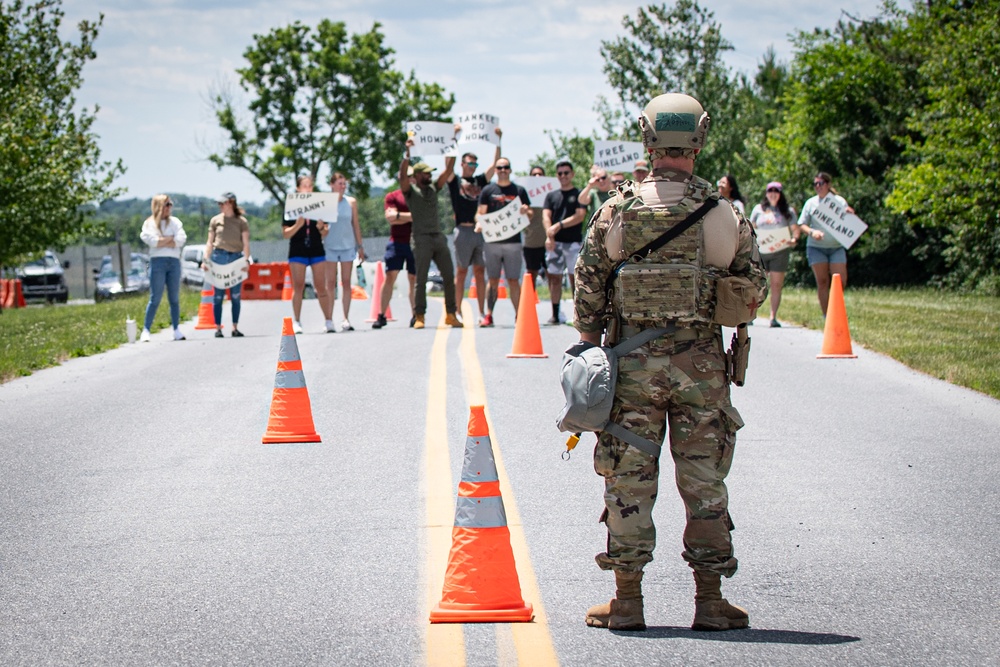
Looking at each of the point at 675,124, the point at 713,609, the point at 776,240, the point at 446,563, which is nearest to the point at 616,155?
the point at 776,240

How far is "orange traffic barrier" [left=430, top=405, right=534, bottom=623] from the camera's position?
5.06 m

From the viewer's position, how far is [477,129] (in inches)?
774

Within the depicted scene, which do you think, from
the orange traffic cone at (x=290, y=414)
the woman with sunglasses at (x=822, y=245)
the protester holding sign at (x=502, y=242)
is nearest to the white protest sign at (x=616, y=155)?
the protester holding sign at (x=502, y=242)

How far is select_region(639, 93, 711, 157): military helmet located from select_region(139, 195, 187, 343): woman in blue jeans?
12.7m

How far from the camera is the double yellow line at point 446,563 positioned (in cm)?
467

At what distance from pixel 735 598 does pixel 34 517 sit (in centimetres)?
370

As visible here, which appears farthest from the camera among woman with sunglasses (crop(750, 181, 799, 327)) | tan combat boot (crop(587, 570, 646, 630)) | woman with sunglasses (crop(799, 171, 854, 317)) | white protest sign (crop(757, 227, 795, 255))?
woman with sunglasses (crop(750, 181, 799, 327))

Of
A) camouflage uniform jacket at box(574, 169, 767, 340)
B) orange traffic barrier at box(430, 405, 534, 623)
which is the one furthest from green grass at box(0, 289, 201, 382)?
camouflage uniform jacket at box(574, 169, 767, 340)

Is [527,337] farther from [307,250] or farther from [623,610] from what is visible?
[623,610]

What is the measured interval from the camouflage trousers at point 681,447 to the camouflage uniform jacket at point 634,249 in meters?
0.27

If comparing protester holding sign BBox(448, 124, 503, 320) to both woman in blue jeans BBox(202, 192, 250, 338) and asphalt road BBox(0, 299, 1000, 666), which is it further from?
asphalt road BBox(0, 299, 1000, 666)

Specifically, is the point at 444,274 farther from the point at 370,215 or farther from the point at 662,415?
the point at 370,215

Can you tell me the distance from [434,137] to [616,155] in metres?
3.39

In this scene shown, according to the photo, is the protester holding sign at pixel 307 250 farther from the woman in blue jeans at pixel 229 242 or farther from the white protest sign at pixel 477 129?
the white protest sign at pixel 477 129
